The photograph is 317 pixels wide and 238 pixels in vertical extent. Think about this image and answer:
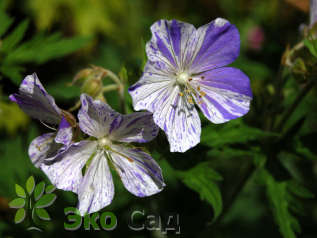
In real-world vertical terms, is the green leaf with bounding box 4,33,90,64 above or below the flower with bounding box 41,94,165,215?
above

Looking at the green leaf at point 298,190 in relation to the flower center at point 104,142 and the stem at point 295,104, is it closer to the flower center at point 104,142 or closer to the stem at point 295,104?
the stem at point 295,104

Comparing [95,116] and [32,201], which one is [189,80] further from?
[32,201]

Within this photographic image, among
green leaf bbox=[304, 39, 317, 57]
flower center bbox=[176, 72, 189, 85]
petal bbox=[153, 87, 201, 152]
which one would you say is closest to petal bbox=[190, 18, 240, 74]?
flower center bbox=[176, 72, 189, 85]

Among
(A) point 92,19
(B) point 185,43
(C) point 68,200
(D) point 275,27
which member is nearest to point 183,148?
(B) point 185,43

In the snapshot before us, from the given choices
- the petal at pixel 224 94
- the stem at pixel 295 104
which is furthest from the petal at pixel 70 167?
the stem at pixel 295 104

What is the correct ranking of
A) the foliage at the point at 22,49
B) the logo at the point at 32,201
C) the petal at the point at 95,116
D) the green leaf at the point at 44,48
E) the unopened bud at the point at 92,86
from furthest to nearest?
the green leaf at the point at 44,48 < the foliage at the point at 22,49 < the unopened bud at the point at 92,86 < the logo at the point at 32,201 < the petal at the point at 95,116

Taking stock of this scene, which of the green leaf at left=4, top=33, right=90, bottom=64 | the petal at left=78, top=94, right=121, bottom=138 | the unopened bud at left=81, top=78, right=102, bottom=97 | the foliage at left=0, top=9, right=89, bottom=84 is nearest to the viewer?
the petal at left=78, top=94, right=121, bottom=138

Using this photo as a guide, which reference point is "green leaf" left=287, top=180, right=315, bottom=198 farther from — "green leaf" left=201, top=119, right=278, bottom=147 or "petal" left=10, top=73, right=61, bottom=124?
"petal" left=10, top=73, right=61, bottom=124
